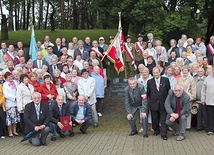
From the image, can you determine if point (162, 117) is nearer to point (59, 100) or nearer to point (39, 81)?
point (59, 100)

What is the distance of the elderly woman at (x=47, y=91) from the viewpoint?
10.8 m

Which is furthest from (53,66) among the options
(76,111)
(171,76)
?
(171,76)

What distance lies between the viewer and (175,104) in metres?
9.87

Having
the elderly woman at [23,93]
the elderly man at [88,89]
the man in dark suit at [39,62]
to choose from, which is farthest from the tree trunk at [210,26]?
the elderly woman at [23,93]

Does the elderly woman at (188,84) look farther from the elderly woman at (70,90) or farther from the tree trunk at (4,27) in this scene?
the tree trunk at (4,27)

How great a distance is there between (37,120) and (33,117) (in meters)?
0.13

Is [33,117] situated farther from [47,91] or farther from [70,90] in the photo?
[70,90]

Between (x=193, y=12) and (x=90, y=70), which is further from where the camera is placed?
(x=193, y=12)

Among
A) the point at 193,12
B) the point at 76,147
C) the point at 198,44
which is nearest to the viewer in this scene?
the point at 76,147

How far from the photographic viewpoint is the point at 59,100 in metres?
10.4

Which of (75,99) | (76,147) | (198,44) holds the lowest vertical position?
(76,147)

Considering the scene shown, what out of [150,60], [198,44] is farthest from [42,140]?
[198,44]

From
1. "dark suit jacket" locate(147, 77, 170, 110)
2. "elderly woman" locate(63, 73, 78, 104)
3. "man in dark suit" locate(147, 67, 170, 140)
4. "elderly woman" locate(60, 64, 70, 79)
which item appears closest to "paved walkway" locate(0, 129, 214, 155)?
"man in dark suit" locate(147, 67, 170, 140)

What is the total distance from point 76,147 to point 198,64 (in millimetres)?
4928
